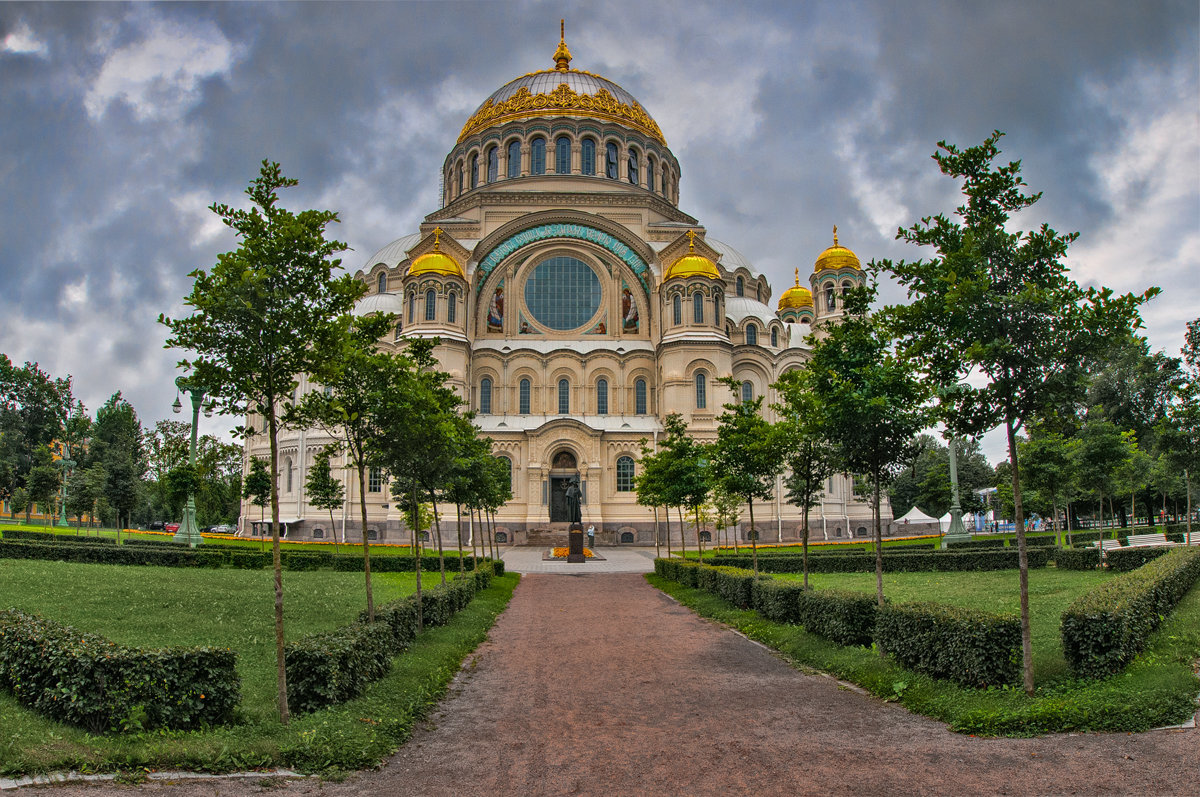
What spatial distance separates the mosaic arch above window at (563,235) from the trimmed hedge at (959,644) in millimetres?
41491

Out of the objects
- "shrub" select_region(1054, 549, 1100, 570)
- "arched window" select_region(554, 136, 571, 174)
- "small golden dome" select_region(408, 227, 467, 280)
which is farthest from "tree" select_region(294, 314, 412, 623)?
"arched window" select_region(554, 136, 571, 174)

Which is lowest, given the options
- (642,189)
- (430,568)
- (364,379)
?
(430,568)

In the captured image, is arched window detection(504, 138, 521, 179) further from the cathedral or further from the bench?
the bench

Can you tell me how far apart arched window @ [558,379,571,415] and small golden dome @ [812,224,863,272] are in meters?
20.6

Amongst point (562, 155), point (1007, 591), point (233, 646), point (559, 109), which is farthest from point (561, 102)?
point (233, 646)

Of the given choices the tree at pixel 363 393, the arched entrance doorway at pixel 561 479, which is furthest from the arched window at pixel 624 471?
the tree at pixel 363 393

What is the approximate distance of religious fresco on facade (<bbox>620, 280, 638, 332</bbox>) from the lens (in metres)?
49.9

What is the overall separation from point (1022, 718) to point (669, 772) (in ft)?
11.8

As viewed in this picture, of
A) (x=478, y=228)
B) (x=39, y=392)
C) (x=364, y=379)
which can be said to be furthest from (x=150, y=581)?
(x=39, y=392)

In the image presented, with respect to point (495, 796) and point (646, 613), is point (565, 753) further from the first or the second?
point (646, 613)

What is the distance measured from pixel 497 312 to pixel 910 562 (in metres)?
30.5

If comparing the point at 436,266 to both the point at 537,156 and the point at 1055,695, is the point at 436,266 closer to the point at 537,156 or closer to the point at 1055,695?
the point at 537,156

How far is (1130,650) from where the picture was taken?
9180 millimetres

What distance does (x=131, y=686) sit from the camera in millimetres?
7238
